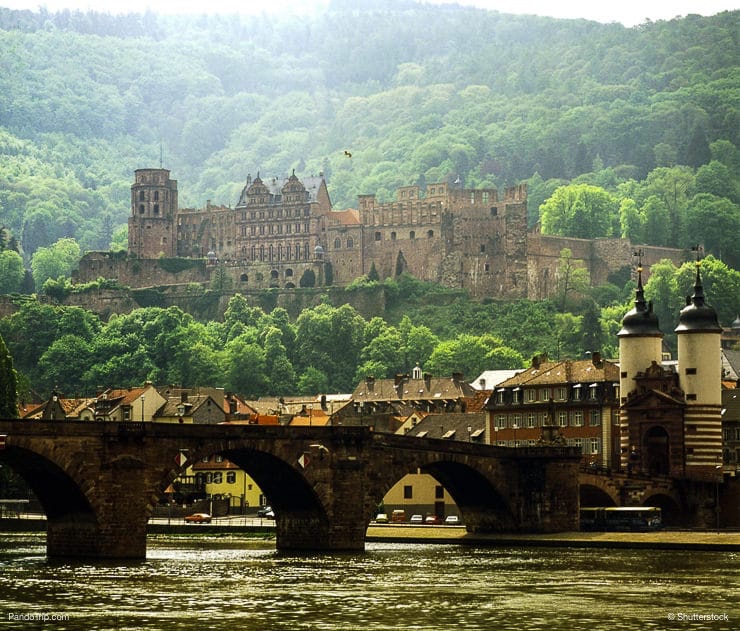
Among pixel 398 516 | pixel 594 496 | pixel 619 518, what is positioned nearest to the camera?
pixel 619 518

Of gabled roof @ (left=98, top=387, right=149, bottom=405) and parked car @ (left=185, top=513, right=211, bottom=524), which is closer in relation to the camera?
parked car @ (left=185, top=513, right=211, bottom=524)

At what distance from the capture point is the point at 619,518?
117 meters

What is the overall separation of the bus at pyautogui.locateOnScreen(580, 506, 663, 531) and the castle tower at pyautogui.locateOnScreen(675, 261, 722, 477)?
1015 centimetres

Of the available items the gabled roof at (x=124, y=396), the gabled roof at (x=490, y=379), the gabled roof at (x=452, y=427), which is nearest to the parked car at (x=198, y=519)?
the gabled roof at (x=452, y=427)

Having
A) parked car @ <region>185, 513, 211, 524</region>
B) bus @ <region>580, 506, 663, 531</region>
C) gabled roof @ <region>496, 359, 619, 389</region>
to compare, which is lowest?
bus @ <region>580, 506, 663, 531</region>

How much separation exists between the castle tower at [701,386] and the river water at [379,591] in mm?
22060

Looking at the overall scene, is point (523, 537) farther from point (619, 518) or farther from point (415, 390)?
point (415, 390)

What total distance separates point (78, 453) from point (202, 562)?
9991 millimetres

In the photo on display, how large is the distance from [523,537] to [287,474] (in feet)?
55.7

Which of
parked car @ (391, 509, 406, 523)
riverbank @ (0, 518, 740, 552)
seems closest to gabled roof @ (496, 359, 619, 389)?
parked car @ (391, 509, 406, 523)

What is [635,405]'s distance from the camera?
130m

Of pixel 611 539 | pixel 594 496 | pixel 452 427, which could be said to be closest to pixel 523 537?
pixel 611 539

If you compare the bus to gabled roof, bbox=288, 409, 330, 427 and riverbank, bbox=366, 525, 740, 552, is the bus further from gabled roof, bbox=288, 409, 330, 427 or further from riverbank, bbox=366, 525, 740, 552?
gabled roof, bbox=288, 409, 330, 427

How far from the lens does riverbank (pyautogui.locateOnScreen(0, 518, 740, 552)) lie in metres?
109
